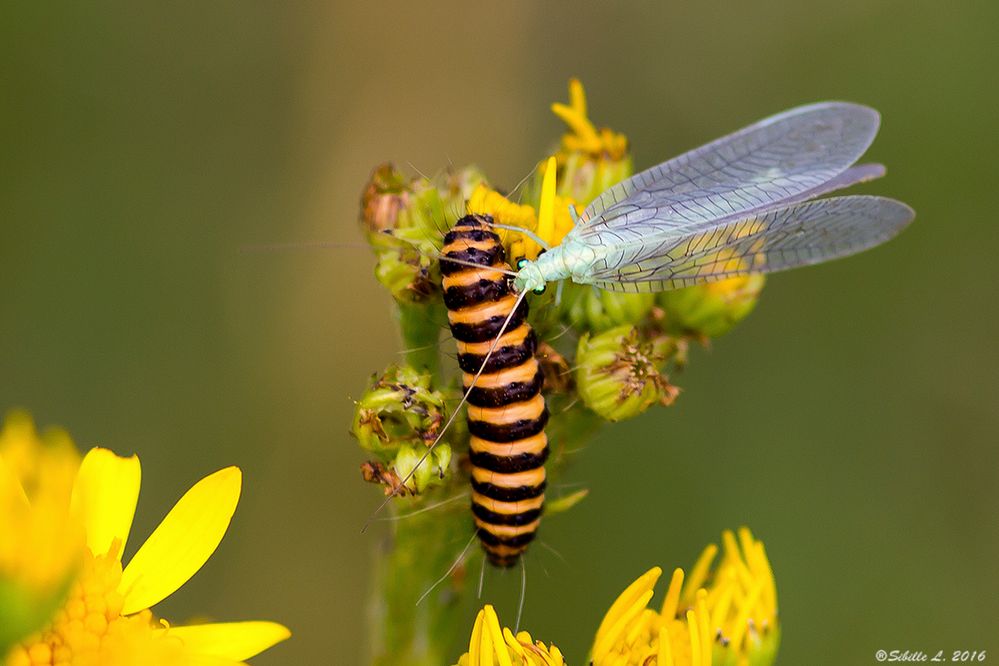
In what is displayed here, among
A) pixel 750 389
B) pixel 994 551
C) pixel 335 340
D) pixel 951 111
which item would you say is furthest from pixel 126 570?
pixel 951 111

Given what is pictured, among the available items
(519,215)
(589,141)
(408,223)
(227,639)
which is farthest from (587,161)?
(227,639)

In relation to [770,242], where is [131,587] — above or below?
below

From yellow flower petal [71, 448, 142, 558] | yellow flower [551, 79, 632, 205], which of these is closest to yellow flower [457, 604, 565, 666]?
yellow flower petal [71, 448, 142, 558]

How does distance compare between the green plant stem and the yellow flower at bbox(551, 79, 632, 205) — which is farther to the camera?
the yellow flower at bbox(551, 79, 632, 205)

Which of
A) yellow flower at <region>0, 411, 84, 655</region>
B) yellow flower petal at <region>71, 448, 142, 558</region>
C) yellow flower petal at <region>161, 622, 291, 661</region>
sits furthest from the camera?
yellow flower petal at <region>71, 448, 142, 558</region>

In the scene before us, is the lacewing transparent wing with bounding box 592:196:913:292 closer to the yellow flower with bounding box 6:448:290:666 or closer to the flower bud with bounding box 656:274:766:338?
the flower bud with bounding box 656:274:766:338

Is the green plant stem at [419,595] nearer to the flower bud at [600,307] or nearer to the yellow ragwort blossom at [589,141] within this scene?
the flower bud at [600,307]

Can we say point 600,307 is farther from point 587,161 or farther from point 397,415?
point 397,415

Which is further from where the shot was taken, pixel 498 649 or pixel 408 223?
pixel 408 223
